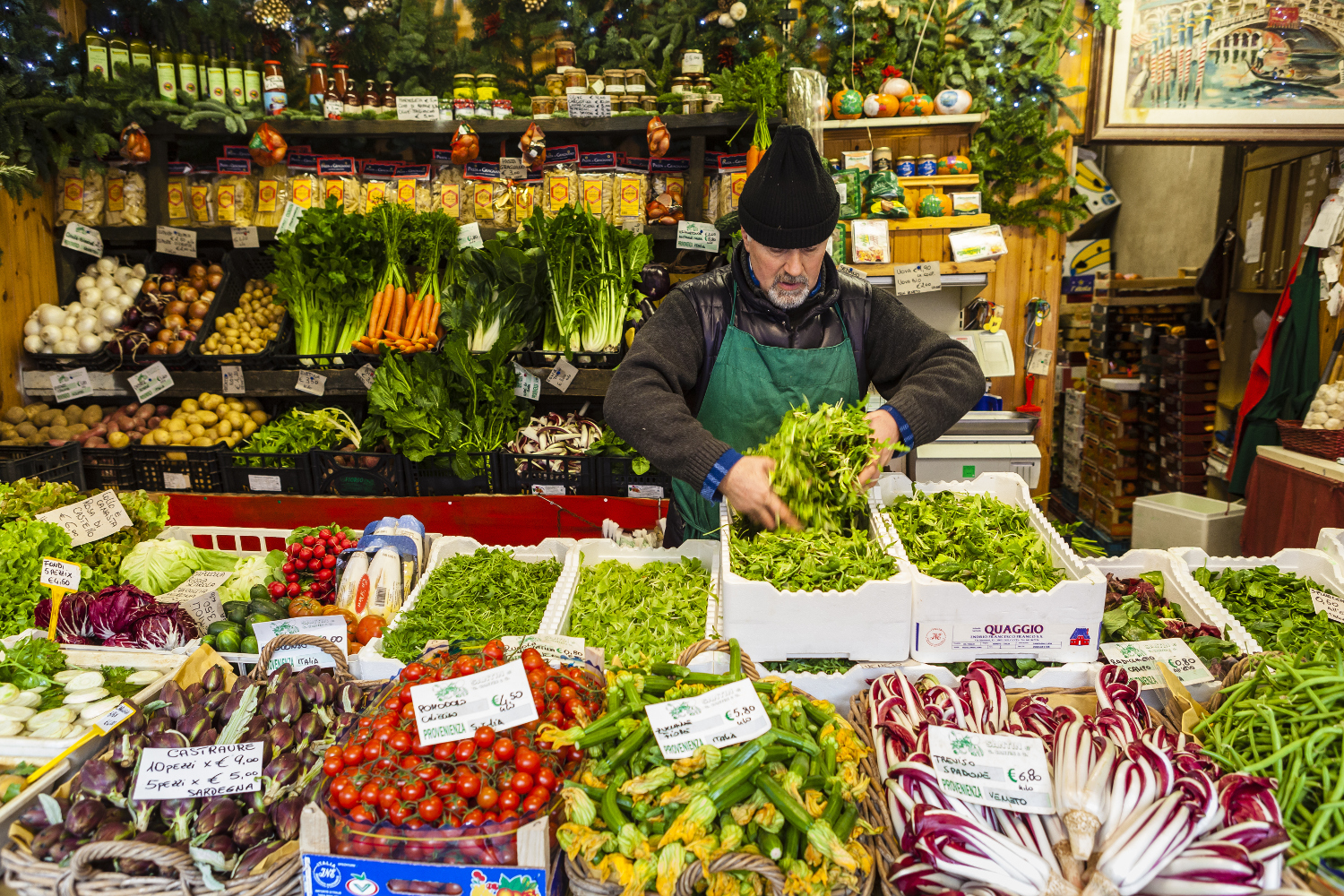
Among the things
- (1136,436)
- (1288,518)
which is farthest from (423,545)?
(1136,436)

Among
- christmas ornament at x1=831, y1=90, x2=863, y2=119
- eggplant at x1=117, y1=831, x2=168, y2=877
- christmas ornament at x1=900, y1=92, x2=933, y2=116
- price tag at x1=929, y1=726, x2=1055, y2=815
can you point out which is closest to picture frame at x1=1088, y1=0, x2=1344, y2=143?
christmas ornament at x1=900, y1=92, x2=933, y2=116

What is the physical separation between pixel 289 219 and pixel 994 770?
4503mm

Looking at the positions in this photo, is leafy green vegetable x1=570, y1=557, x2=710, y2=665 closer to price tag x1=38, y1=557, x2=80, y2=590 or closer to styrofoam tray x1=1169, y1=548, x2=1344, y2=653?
Answer: styrofoam tray x1=1169, y1=548, x2=1344, y2=653

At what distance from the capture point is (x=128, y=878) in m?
1.43

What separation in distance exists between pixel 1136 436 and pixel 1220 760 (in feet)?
21.8

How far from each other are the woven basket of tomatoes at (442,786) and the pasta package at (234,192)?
4141mm

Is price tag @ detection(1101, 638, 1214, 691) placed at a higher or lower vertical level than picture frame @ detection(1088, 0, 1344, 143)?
lower

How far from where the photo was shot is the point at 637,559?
267 centimetres

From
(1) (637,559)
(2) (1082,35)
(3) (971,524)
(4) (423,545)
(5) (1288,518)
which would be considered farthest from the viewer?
(2) (1082,35)

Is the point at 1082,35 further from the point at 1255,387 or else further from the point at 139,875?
the point at 139,875

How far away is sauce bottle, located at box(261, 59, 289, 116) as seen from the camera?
4.53 meters

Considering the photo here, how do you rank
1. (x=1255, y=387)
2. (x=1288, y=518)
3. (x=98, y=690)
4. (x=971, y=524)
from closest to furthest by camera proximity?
1. (x=98, y=690)
2. (x=971, y=524)
3. (x=1288, y=518)
4. (x=1255, y=387)

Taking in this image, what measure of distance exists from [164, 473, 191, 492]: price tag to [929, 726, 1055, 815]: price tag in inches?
160

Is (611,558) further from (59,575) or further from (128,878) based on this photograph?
(59,575)
